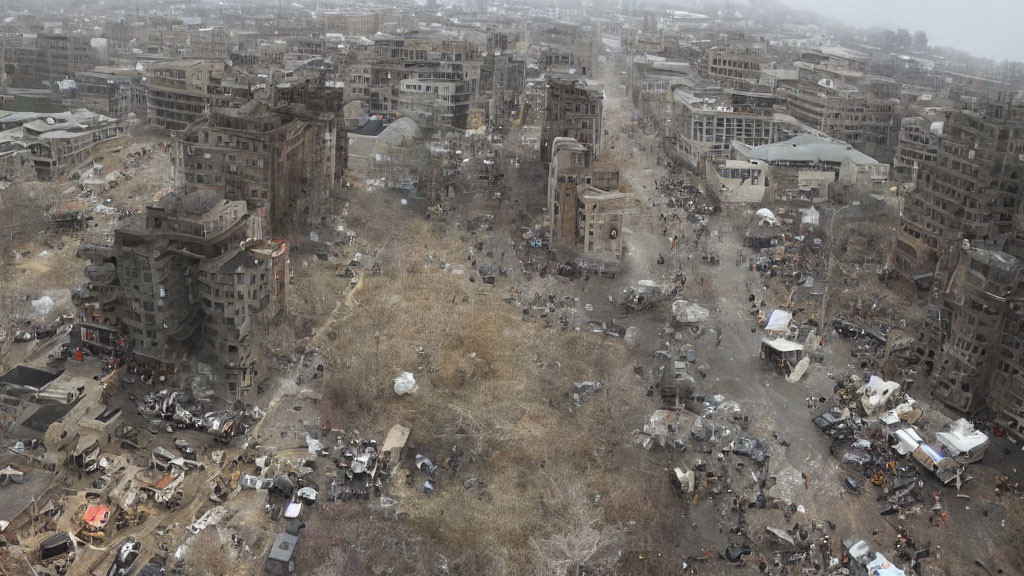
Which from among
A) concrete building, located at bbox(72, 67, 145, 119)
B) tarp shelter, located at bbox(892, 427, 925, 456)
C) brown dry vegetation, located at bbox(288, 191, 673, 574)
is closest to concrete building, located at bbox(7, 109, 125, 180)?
concrete building, located at bbox(72, 67, 145, 119)

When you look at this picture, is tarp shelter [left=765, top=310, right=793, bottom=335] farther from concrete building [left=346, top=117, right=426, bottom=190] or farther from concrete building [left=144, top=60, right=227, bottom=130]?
concrete building [left=144, top=60, right=227, bottom=130]

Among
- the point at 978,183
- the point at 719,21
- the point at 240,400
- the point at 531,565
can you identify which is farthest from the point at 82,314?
the point at 719,21

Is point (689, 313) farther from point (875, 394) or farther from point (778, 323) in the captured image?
point (875, 394)

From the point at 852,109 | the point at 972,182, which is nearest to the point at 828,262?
the point at 972,182

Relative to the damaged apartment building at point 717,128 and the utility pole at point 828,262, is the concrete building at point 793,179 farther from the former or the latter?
the damaged apartment building at point 717,128

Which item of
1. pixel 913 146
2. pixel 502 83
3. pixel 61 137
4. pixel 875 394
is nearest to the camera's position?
pixel 875 394
